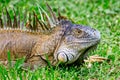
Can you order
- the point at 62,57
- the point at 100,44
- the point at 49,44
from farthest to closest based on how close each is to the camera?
the point at 100,44
the point at 49,44
the point at 62,57

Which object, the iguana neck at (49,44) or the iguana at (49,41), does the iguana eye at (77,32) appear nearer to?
the iguana at (49,41)

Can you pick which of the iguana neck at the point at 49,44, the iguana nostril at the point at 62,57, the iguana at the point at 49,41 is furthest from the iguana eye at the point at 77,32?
the iguana nostril at the point at 62,57

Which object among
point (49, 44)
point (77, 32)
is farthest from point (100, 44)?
point (49, 44)

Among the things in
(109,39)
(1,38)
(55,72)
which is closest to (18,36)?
(1,38)

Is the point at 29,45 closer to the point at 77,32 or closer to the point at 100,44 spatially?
the point at 77,32

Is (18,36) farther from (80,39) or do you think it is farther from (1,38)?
(80,39)

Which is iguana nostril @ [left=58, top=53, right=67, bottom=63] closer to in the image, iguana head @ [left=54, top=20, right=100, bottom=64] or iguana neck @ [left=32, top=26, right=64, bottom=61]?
iguana head @ [left=54, top=20, right=100, bottom=64]
